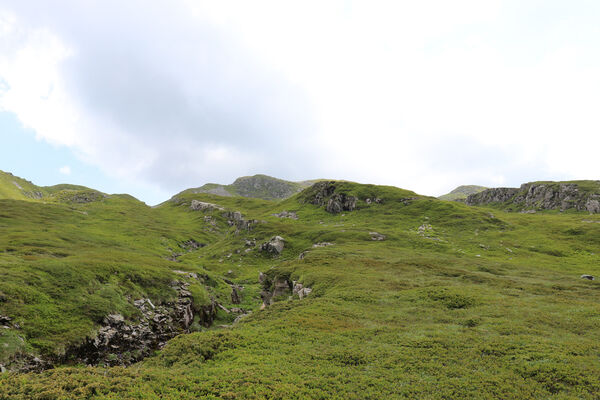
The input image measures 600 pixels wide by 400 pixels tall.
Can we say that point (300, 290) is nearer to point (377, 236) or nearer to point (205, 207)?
point (377, 236)

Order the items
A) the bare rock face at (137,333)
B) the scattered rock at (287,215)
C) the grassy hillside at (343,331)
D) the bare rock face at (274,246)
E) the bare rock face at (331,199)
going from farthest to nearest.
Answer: the scattered rock at (287,215)
the bare rock face at (331,199)
the bare rock face at (274,246)
the bare rock face at (137,333)
the grassy hillside at (343,331)

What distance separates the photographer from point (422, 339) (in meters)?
23.7

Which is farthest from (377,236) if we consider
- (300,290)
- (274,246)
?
(300,290)

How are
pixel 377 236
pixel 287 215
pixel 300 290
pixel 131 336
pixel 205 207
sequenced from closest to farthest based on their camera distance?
pixel 131 336 → pixel 300 290 → pixel 377 236 → pixel 287 215 → pixel 205 207

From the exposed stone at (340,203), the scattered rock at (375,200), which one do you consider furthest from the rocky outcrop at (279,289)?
the scattered rock at (375,200)

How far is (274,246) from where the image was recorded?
9406 centimetres

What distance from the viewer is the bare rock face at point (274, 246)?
9338 cm

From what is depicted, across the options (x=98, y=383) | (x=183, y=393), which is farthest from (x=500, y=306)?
(x=98, y=383)

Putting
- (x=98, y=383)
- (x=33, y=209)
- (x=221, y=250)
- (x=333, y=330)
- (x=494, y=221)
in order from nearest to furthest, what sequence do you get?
(x=98, y=383)
(x=333, y=330)
(x=221, y=250)
(x=494, y=221)
(x=33, y=209)

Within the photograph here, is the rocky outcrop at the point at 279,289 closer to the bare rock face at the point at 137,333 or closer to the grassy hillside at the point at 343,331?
the grassy hillside at the point at 343,331

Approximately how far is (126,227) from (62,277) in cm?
10192

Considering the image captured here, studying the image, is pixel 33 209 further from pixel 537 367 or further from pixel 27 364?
pixel 537 367

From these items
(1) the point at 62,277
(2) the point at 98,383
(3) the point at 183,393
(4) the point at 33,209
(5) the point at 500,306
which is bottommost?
(5) the point at 500,306

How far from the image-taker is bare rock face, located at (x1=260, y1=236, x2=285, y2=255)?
93375mm
